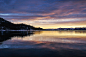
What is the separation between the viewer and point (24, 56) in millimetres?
12906

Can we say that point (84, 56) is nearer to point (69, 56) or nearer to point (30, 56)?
point (69, 56)

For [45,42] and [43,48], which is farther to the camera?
[45,42]

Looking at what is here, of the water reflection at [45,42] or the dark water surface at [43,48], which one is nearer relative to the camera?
the dark water surface at [43,48]

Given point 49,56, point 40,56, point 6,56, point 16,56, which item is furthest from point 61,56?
point 6,56

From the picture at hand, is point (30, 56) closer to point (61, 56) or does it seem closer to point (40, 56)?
point (40, 56)

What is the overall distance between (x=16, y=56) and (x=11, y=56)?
0.76 meters

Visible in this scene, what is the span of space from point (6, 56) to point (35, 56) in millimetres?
4336

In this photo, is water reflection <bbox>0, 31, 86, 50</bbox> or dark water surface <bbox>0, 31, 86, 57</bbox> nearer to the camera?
dark water surface <bbox>0, 31, 86, 57</bbox>

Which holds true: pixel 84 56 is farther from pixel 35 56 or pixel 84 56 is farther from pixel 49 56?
pixel 35 56

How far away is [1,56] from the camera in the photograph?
42.5 ft

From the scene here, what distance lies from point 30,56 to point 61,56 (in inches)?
183

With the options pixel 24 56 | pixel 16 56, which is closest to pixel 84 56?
pixel 24 56

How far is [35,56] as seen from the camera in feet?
42.7

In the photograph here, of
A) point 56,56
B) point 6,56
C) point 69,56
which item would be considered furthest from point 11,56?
point 69,56
